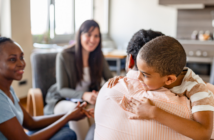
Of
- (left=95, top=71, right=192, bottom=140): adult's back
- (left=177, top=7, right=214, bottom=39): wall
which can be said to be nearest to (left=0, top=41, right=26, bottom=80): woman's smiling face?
(left=95, top=71, right=192, bottom=140): adult's back

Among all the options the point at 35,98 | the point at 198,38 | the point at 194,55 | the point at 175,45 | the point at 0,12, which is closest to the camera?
the point at 175,45

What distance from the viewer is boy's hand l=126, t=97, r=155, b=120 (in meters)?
0.66

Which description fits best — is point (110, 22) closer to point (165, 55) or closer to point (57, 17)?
point (57, 17)

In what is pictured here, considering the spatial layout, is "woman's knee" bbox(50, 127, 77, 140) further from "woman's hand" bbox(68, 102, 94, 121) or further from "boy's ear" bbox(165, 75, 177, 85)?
"boy's ear" bbox(165, 75, 177, 85)

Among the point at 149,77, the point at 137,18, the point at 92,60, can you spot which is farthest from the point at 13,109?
the point at 137,18

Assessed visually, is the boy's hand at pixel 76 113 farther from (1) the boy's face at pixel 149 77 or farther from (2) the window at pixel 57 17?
(2) the window at pixel 57 17

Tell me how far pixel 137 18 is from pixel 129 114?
429cm

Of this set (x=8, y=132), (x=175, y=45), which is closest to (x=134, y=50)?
(x=175, y=45)

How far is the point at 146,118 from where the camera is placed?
68 centimetres

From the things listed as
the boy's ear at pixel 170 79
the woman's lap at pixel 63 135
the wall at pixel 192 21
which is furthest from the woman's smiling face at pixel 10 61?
the wall at pixel 192 21

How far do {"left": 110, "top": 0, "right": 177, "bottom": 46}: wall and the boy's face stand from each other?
13.0 ft

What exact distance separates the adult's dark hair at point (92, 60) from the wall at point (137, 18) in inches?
113

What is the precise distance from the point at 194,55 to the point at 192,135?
324 cm

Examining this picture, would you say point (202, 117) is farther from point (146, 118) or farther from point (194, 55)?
point (194, 55)
